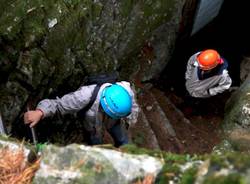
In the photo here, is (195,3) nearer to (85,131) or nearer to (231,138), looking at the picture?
(231,138)

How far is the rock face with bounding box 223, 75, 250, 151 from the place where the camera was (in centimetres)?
908

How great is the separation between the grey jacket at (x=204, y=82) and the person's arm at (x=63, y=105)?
3.54 m

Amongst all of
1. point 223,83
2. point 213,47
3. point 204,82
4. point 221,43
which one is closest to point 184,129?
point 204,82

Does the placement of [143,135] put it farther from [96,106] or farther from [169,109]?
[96,106]

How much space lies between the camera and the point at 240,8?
1447 cm

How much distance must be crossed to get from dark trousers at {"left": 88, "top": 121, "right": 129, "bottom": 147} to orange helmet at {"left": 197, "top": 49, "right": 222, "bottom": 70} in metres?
2.46

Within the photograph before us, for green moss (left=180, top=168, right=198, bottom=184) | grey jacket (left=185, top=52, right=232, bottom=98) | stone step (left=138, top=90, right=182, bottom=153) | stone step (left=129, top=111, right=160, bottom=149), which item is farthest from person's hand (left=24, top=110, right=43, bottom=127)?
grey jacket (left=185, top=52, right=232, bottom=98)

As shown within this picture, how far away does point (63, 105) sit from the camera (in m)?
6.62

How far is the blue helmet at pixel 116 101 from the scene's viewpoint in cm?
634

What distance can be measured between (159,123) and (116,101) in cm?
375

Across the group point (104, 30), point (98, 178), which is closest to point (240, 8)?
point (104, 30)

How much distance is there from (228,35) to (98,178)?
11.3 m

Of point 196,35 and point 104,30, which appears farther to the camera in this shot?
point 196,35

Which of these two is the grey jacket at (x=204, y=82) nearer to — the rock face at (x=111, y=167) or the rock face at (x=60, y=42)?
A: the rock face at (x=60, y=42)
